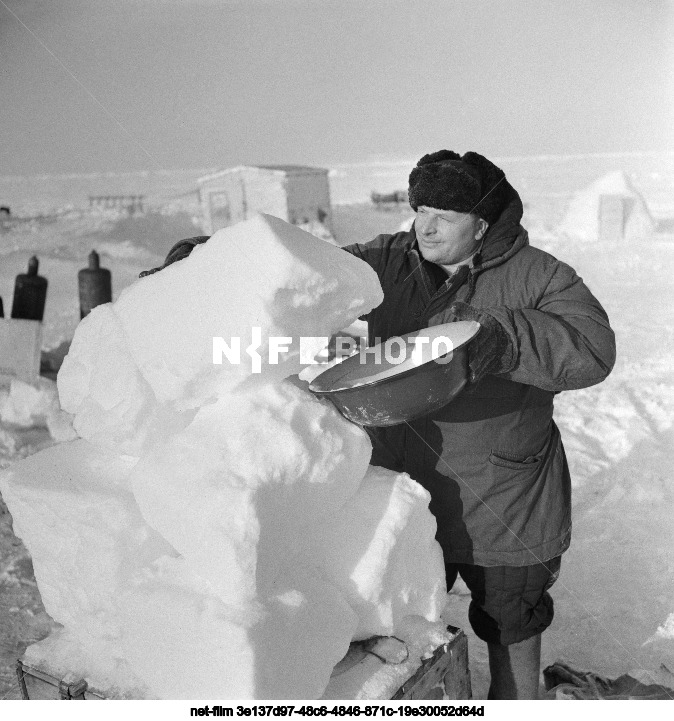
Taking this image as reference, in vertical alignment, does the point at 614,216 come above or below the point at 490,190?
below

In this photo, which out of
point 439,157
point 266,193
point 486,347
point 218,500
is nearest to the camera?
point 218,500

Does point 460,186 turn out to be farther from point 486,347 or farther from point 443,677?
point 443,677

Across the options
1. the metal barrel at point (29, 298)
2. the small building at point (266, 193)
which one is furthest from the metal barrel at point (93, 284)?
the small building at point (266, 193)

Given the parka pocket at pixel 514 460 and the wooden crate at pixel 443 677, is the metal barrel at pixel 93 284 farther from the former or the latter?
the wooden crate at pixel 443 677

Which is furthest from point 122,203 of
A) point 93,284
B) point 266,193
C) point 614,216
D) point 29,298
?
point 614,216

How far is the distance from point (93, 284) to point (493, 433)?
13.6ft

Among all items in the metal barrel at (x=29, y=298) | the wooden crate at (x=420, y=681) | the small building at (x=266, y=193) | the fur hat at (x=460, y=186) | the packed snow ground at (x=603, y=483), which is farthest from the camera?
the small building at (x=266, y=193)

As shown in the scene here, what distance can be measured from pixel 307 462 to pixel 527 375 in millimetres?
521

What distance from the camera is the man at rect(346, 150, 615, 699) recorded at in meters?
1.71

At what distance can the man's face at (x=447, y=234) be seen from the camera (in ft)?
5.66

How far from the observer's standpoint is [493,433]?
1744mm

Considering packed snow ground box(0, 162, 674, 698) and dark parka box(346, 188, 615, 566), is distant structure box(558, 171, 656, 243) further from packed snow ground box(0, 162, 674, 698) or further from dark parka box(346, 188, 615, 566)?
dark parka box(346, 188, 615, 566)

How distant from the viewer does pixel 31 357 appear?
4.55 meters

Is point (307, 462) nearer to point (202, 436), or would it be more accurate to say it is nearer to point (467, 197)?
point (202, 436)
